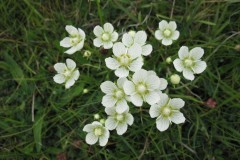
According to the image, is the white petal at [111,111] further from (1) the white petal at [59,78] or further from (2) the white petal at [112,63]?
(1) the white petal at [59,78]

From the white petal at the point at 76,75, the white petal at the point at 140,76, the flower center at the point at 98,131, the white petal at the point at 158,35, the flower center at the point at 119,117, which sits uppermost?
the white petal at the point at 140,76

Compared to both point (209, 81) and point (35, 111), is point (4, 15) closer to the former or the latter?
point (35, 111)

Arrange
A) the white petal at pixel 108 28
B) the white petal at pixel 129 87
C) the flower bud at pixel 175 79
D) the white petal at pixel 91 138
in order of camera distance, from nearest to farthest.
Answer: the white petal at pixel 129 87, the flower bud at pixel 175 79, the white petal at pixel 91 138, the white petal at pixel 108 28

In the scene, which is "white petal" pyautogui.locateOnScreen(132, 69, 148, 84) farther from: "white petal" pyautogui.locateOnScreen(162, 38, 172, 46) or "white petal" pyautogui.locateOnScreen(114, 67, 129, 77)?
"white petal" pyautogui.locateOnScreen(162, 38, 172, 46)

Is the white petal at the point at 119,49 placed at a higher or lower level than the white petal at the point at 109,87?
higher

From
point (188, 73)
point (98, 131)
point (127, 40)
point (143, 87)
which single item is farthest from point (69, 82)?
point (188, 73)

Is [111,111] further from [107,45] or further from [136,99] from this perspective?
[107,45]

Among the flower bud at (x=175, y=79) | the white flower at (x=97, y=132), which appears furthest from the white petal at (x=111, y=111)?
the flower bud at (x=175, y=79)
